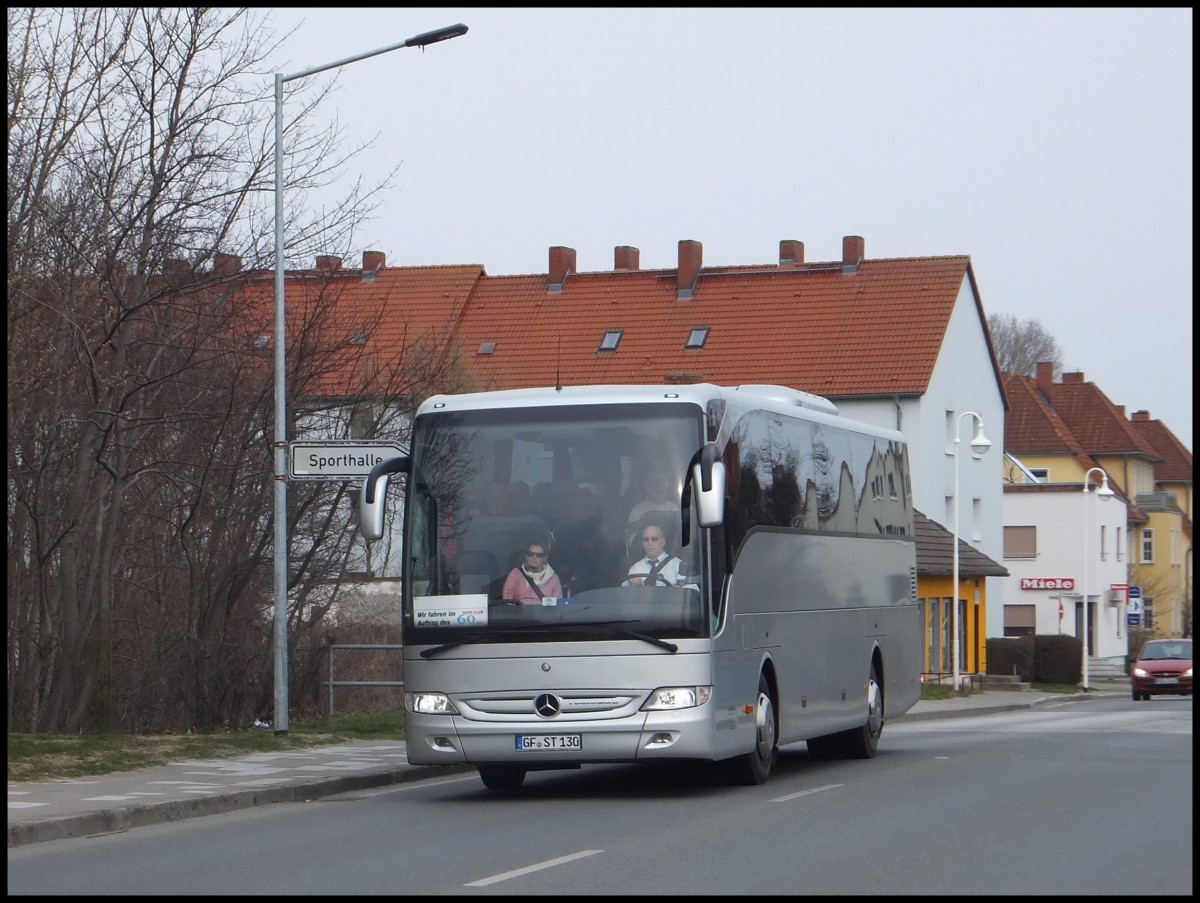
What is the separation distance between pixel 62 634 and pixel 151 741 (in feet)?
11.0

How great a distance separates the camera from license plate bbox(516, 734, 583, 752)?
591 inches

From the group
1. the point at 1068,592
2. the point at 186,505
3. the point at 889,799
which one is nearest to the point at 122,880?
the point at 889,799

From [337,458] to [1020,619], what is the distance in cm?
6072

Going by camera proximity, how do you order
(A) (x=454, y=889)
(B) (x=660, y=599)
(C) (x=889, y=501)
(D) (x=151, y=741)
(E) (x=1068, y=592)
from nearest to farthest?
(A) (x=454, y=889) → (B) (x=660, y=599) → (D) (x=151, y=741) → (C) (x=889, y=501) → (E) (x=1068, y=592)

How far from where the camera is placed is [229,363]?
24188mm

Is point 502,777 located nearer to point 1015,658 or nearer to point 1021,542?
point 1015,658

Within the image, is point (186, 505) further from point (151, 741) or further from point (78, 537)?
point (151, 741)

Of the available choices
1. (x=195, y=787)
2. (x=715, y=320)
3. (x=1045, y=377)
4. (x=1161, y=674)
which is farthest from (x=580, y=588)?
(x=1045, y=377)

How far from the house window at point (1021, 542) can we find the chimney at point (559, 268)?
926 inches

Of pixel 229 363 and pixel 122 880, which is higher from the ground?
pixel 229 363

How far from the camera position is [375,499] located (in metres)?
15.6

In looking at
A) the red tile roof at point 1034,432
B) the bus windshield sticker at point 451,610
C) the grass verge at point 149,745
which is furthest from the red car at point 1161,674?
the red tile roof at point 1034,432

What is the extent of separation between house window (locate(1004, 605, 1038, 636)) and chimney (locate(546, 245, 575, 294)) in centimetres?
2533

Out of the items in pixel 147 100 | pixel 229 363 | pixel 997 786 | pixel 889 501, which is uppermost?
pixel 147 100
